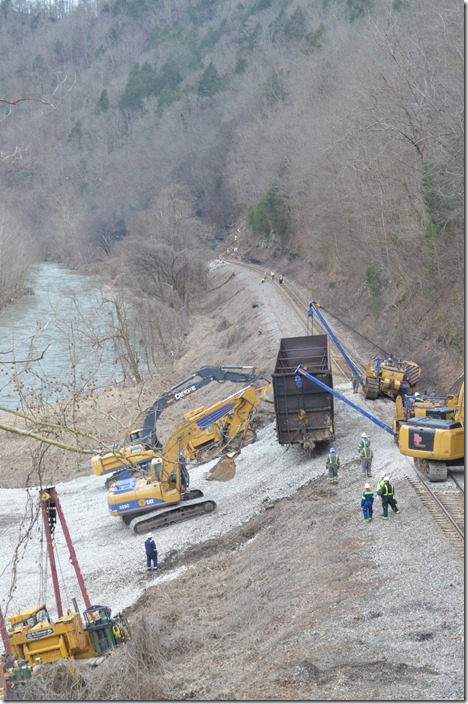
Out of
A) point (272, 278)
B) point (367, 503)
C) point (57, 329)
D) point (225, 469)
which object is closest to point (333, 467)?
point (367, 503)

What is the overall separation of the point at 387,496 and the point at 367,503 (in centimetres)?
50

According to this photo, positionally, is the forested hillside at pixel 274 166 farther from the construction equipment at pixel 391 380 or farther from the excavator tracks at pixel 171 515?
the excavator tracks at pixel 171 515

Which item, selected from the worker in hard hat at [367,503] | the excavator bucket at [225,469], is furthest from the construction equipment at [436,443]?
the excavator bucket at [225,469]

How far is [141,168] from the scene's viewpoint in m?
131

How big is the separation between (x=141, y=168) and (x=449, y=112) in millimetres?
101169

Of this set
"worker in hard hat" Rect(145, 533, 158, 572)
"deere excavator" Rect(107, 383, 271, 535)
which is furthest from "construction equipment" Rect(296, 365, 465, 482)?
"worker in hard hat" Rect(145, 533, 158, 572)

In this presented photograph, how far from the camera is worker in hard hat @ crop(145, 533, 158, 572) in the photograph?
22.5 meters

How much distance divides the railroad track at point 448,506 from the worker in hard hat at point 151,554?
Result: 22.8ft

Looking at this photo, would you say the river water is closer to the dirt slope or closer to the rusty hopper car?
the rusty hopper car

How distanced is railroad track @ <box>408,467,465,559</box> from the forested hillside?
439 inches

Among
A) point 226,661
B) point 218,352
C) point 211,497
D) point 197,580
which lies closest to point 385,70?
point 218,352

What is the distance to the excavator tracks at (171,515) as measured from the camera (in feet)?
85.6

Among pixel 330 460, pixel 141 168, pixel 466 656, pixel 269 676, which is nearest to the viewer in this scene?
pixel 466 656

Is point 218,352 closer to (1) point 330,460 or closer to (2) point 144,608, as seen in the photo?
(1) point 330,460
